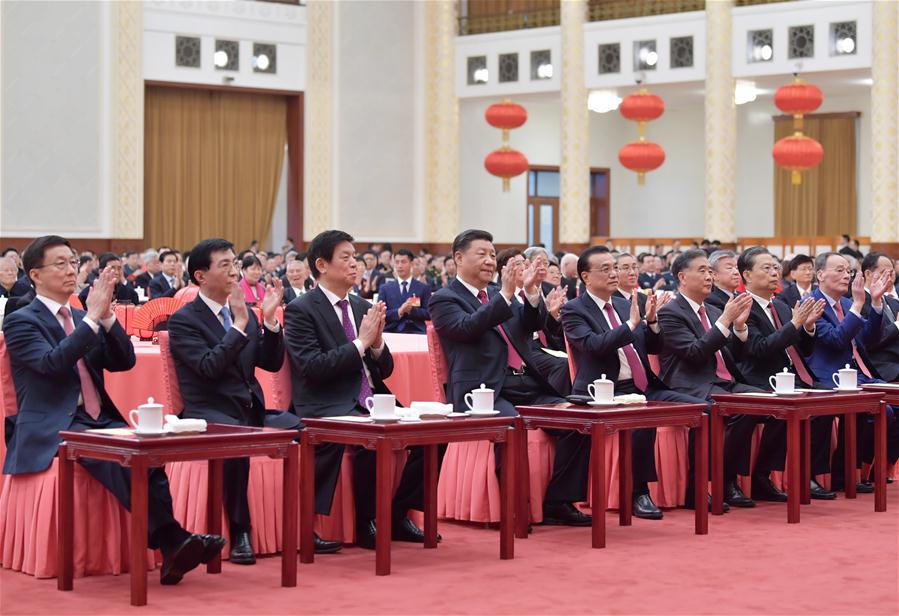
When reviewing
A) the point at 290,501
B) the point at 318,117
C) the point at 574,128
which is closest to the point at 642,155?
the point at 574,128

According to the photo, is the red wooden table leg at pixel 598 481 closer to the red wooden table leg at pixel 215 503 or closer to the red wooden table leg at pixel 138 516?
the red wooden table leg at pixel 215 503

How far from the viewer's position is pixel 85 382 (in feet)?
16.6

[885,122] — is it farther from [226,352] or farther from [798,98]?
[226,352]

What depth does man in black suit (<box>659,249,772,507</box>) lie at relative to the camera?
6.59m

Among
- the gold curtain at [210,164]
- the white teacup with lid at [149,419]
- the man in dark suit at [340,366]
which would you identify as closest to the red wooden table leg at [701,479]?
the man in dark suit at [340,366]

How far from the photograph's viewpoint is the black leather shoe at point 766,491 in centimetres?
684

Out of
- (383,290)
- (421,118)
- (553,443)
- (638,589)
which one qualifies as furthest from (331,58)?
(638,589)

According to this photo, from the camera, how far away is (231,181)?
67.3 feet

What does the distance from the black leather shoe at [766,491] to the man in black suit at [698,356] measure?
0.20 meters

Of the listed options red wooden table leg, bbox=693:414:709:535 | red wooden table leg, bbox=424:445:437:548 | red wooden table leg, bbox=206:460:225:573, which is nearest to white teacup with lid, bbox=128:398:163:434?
red wooden table leg, bbox=206:460:225:573

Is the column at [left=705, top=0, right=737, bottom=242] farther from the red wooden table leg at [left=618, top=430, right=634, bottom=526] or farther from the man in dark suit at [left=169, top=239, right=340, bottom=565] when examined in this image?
the man in dark suit at [left=169, top=239, right=340, bottom=565]

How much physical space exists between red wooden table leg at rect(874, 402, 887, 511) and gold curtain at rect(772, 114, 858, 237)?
15.9 meters

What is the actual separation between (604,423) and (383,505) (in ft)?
3.39

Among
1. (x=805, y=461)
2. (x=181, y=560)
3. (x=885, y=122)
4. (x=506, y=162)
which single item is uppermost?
(x=885, y=122)
